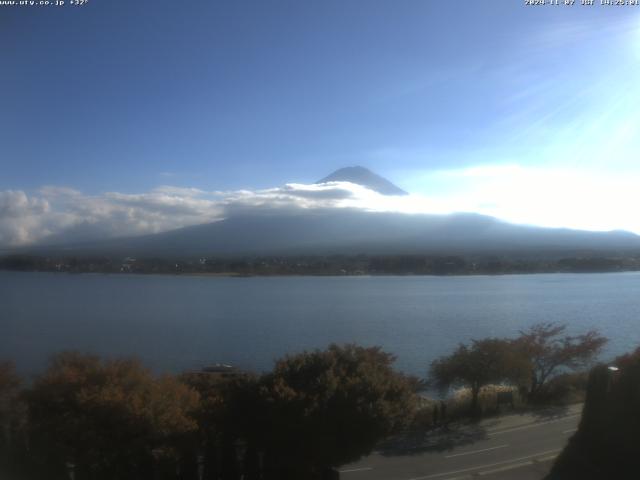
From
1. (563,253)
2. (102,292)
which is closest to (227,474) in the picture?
(102,292)

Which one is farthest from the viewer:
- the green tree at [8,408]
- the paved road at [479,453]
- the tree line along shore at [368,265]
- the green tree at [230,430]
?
the tree line along shore at [368,265]

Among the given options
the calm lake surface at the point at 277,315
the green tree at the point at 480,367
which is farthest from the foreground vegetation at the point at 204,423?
the calm lake surface at the point at 277,315

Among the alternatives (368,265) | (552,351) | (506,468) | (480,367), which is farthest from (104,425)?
(368,265)

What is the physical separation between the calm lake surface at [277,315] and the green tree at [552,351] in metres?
2.28

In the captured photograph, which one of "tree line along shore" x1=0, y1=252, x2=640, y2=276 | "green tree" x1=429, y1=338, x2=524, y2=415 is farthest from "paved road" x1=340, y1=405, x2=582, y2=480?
"tree line along shore" x1=0, y1=252, x2=640, y2=276

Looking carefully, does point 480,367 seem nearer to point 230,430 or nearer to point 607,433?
point 607,433

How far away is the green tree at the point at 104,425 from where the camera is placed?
6.61m

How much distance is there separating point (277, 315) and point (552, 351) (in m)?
14.1

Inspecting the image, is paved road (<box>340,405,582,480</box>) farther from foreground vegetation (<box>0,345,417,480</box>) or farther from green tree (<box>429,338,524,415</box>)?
green tree (<box>429,338,524,415</box>)

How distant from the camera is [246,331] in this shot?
22656mm

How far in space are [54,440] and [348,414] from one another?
3.30m

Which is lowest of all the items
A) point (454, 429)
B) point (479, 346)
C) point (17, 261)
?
point (454, 429)

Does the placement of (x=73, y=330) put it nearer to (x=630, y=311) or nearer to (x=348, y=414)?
(x=348, y=414)

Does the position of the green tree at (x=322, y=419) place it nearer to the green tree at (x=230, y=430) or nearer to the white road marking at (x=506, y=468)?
the green tree at (x=230, y=430)
